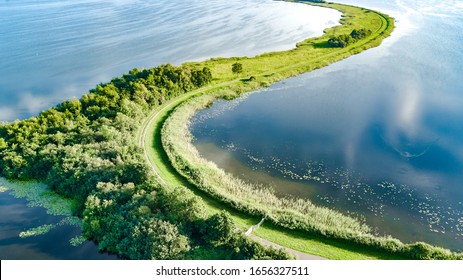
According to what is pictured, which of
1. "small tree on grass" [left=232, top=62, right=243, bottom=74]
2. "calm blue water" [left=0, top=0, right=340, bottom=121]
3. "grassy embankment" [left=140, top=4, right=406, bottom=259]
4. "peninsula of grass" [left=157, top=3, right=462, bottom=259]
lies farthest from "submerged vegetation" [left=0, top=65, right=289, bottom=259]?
"small tree on grass" [left=232, top=62, right=243, bottom=74]

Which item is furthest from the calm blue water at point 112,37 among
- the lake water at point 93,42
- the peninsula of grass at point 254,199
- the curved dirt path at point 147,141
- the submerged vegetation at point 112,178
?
the peninsula of grass at point 254,199

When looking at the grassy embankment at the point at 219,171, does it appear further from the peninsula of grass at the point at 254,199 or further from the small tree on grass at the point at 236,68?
the small tree on grass at the point at 236,68

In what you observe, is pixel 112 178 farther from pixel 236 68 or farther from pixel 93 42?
pixel 93 42

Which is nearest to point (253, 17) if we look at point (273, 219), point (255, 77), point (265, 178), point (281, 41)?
point (281, 41)

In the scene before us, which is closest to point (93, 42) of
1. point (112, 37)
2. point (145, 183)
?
point (112, 37)

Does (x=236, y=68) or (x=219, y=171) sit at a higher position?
(x=236, y=68)

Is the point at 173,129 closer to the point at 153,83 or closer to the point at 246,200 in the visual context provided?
the point at 153,83
